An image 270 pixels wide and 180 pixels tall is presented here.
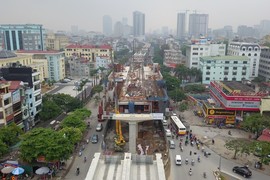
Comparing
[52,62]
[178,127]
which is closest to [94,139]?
[178,127]

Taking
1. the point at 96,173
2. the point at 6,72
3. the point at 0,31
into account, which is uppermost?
the point at 0,31

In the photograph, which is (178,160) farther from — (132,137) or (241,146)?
(241,146)

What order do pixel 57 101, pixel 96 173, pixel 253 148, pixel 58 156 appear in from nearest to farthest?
pixel 96 173 → pixel 58 156 → pixel 253 148 → pixel 57 101

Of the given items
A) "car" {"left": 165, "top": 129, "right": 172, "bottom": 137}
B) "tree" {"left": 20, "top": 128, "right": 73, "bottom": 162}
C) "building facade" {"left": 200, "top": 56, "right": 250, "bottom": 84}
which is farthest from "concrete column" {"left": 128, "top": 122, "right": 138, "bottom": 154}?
"building facade" {"left": 200, "top": 56, "right": 250, "bottom": 84}

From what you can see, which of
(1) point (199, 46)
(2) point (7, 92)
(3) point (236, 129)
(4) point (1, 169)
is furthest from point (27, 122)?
(1) point (199, 46)

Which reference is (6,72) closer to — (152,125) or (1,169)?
(1,169)

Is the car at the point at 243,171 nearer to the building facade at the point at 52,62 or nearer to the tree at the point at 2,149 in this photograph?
the tree at the point at 2,149

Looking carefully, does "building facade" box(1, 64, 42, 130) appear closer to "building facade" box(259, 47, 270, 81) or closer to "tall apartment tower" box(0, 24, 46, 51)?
"building facade" box(259, 47, 270, 81)
